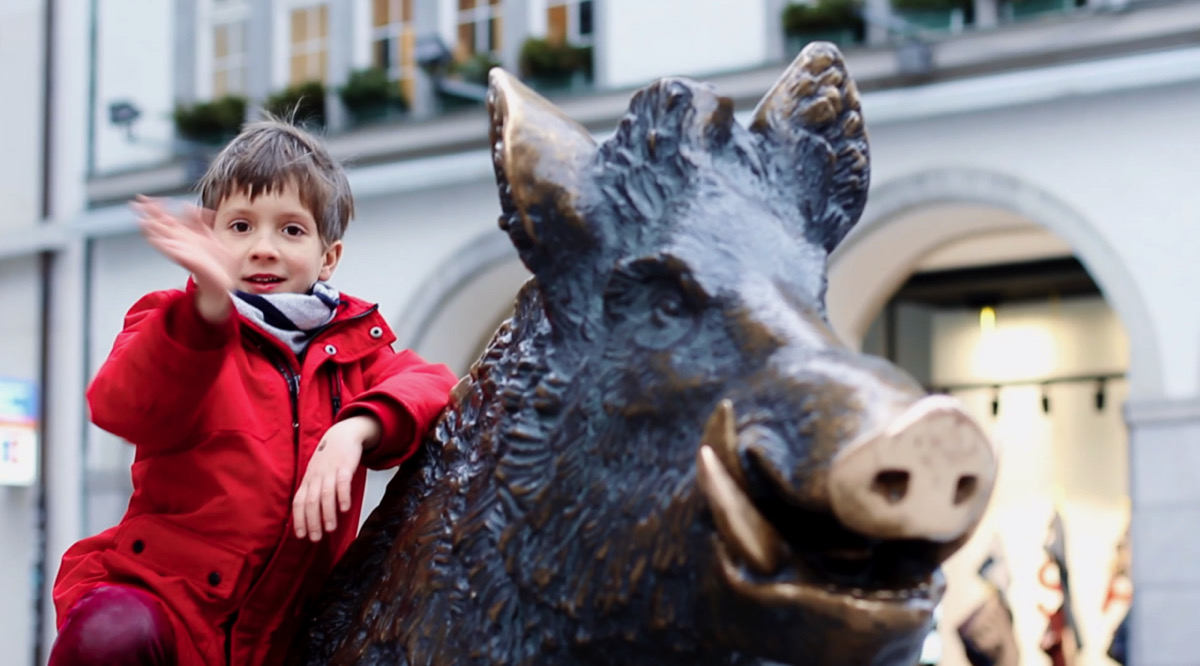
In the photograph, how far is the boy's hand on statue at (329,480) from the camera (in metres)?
1.26

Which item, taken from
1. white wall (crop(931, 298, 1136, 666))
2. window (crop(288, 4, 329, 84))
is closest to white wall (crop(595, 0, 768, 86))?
window (crop(288, 4, 329, 84))

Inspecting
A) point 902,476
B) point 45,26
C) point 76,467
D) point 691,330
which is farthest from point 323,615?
point 45,26

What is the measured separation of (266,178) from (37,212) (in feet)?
34.4

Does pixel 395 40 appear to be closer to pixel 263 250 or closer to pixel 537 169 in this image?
pixel 263 250

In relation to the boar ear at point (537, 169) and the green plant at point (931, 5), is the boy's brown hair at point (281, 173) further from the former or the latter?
the green plant at point (931, 5)

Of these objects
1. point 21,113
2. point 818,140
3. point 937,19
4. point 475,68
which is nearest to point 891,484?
point 818,140

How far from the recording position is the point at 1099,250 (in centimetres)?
762

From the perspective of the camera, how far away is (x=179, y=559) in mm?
1338

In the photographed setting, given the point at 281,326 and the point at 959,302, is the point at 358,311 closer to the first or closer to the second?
the point at 281,326

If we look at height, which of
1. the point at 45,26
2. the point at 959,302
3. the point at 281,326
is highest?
the point at 45,26

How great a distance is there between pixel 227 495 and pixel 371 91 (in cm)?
876

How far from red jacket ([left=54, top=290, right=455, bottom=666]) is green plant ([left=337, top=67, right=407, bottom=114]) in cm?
865

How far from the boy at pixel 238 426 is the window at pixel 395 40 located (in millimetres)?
8747

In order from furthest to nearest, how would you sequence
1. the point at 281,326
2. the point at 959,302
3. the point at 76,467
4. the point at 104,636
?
the point at 76,467 → the point at 959,302 → the point at 281,326 → the point at 104,636
